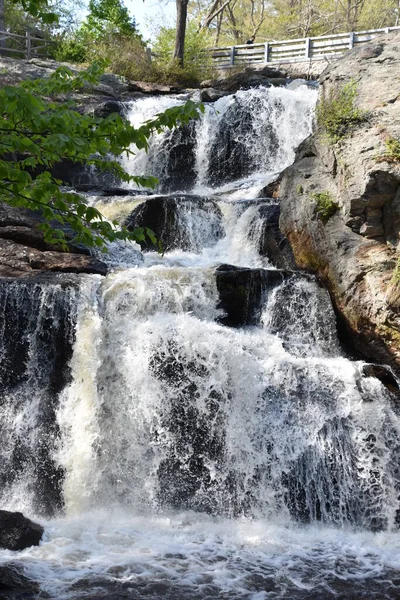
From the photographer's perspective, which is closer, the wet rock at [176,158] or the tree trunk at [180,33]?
the wet rock at [176,158]

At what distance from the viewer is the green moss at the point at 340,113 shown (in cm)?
1066

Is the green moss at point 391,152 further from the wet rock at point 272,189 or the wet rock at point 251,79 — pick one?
the wet rock at point 251,79

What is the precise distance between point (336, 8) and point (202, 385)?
33312mm

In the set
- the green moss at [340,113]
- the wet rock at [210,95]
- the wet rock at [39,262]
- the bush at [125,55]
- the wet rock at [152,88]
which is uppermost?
the bush at [125,55]

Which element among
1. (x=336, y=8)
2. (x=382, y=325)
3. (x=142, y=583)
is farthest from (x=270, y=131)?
(x=336, y=8)

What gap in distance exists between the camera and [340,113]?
10828mm

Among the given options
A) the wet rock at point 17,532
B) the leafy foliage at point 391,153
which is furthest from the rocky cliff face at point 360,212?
the wet rock at point 17,532

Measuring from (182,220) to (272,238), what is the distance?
1.89 m

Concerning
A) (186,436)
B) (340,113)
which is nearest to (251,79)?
(340,113)

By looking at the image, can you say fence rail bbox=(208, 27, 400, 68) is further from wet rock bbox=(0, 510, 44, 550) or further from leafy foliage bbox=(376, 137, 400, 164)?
wet rock bbox=(0, 510, 44, 550)

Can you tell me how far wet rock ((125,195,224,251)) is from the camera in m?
12.1

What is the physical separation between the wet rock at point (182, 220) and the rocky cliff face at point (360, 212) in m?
1.57

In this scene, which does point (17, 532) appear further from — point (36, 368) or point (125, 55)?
point (125, 55)

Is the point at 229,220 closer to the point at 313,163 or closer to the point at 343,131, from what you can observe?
the point at 313,163
